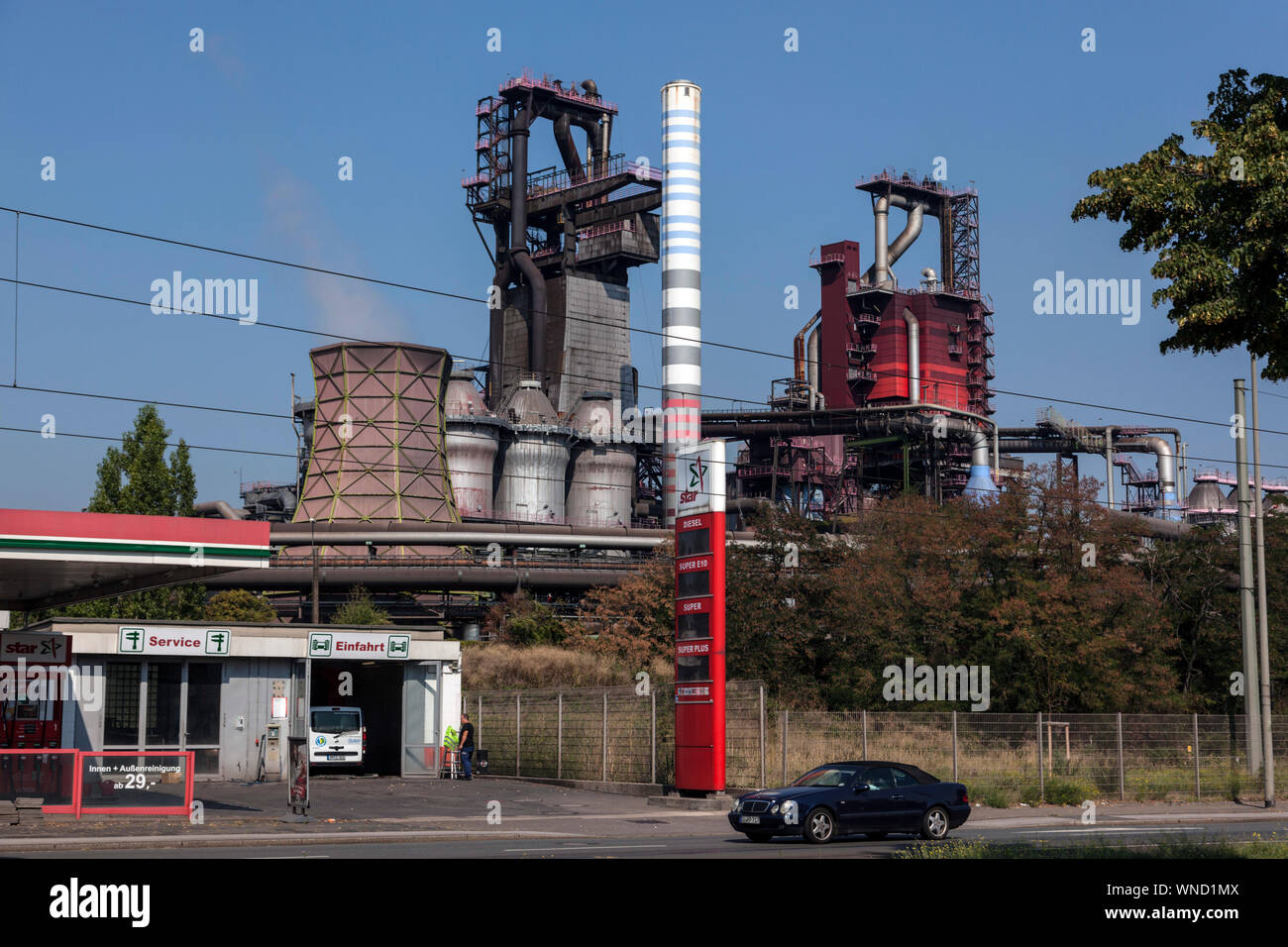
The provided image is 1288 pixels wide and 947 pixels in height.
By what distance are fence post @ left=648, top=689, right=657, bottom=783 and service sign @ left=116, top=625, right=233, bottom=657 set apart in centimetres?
1245

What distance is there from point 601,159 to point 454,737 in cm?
9240

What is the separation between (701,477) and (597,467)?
89023 millimetres

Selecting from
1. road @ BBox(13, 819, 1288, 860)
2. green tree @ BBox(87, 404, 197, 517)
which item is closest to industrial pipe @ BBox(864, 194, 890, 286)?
green tree @ BBox(87, 404, 197, 517)

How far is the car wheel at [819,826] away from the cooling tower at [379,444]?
7622cm

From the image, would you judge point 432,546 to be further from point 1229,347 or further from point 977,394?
point 1229,347

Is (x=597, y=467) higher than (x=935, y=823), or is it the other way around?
(x=597, y=467)

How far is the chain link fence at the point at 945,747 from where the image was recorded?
114 feet

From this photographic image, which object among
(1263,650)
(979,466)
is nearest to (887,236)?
(979,466)

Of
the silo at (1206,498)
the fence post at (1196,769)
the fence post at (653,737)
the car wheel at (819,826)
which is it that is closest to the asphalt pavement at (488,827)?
the car wheel at (819,826)

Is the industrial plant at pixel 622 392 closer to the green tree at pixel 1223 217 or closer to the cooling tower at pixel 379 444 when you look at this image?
the cooling tower at pixel 379 444

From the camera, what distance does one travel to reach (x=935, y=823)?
82.7 ft

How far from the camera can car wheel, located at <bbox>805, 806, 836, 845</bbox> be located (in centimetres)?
2383

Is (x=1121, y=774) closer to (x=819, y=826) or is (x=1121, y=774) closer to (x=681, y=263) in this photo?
(x=819, y=826)
